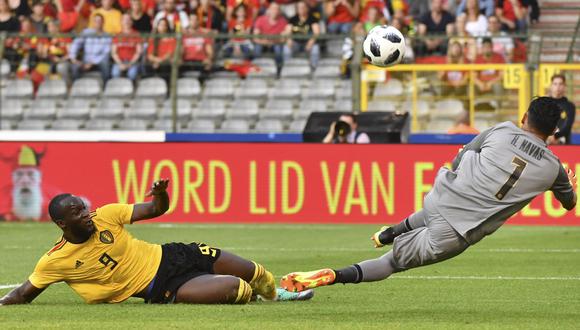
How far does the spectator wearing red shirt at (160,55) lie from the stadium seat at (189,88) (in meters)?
0.26

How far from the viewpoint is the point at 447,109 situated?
69.7ft

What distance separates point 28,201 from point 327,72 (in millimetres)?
5405

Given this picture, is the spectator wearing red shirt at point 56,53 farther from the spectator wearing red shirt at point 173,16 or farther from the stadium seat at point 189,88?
the stadium seat at point 189,88

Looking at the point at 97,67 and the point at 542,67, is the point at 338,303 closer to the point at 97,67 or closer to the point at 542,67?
the point at 542,67

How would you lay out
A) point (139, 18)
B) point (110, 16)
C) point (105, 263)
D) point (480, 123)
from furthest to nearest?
point (110, 16), point (139, 18), point (480, 123), point (105, 263)

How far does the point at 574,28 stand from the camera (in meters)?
22.4

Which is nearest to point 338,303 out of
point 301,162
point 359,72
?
point 301,162

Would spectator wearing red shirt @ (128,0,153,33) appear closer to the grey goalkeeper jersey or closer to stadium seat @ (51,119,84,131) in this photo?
stadium seat @ (51,119,84,131)

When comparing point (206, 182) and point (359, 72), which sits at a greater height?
point (359, 72)

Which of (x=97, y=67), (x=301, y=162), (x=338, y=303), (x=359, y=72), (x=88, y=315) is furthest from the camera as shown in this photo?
(x=97, y=67)

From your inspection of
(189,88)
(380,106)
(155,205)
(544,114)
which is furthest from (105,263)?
(189,88)

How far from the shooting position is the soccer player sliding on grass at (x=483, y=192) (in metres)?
9.11

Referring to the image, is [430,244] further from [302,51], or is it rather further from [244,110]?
[244,110]

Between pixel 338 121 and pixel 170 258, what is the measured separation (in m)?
10.1
